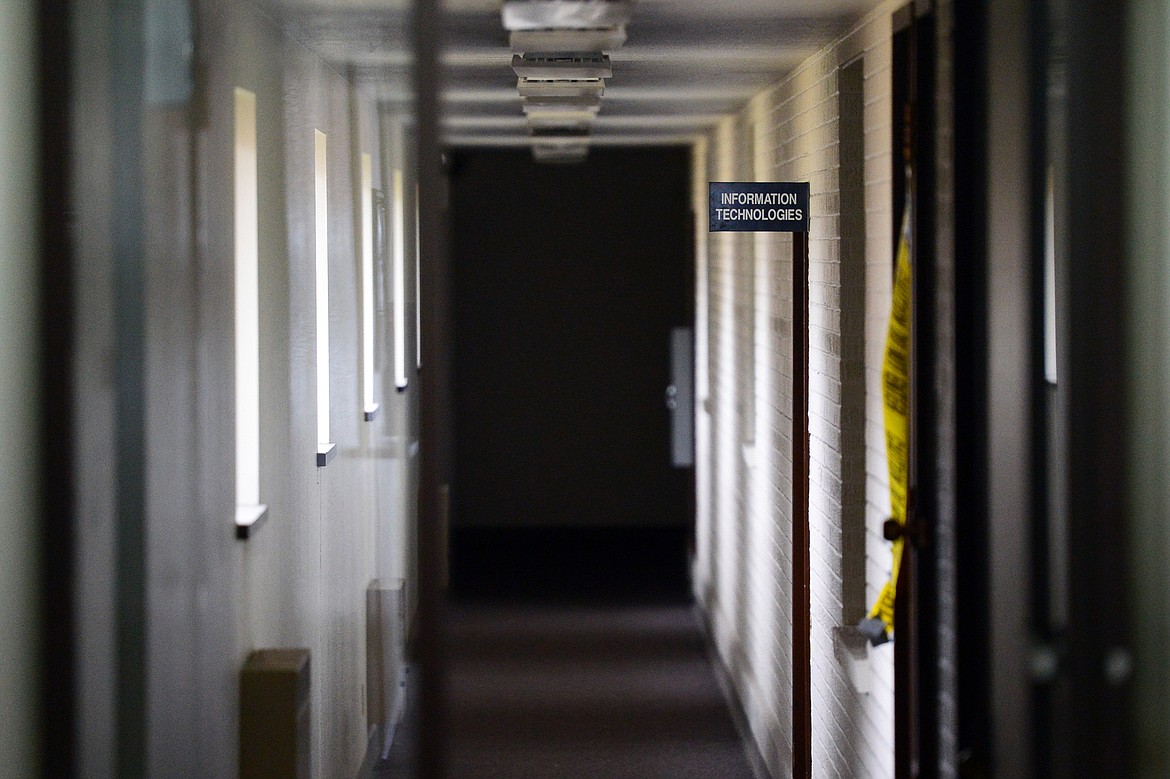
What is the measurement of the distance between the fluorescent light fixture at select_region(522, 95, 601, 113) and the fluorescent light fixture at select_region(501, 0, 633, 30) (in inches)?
104

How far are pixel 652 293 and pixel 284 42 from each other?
26.4 feet

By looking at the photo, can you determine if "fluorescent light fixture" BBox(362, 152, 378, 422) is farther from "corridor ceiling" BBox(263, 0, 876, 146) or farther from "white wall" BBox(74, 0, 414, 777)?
"corridor ceiling" BBox(263, 0, 876, 146)

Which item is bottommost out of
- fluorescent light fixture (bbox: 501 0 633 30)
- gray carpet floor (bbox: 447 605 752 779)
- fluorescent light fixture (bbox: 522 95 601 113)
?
gray carpet floor (bbox: 447 605 752 779)

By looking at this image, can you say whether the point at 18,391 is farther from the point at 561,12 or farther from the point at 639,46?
the point at 639,46

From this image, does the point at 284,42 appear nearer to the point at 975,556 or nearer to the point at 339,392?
the point at 339,392

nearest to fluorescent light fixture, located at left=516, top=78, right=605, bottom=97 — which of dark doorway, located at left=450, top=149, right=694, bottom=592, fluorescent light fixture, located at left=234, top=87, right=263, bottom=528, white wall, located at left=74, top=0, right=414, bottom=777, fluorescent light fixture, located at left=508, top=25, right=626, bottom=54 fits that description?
white wall, located at left=74, top=0, right=414, bottom=777

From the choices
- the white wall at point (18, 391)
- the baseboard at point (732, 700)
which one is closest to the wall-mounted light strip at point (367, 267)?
the white wall at point (18, 391)

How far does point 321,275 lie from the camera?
4645mm

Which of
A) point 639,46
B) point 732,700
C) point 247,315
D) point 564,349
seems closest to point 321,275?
point 247,315

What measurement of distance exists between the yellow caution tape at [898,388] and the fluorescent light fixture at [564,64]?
132cm

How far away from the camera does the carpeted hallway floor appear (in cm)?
639

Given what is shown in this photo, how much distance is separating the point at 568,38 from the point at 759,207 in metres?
Result: 1.08

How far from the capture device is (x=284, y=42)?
438 cm

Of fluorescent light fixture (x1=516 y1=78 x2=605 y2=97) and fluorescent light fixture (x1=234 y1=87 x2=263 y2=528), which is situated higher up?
fluorescent light fixture (x1=516 y1=78 x2=605 y2=97)
